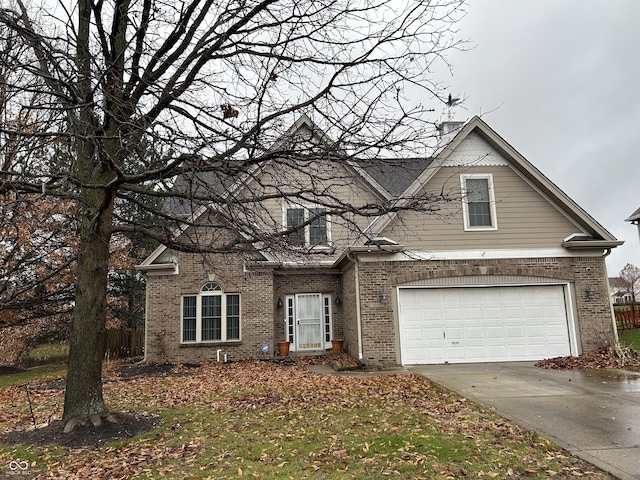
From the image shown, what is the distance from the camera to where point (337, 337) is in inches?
643

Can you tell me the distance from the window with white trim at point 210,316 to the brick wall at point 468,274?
5002 mm

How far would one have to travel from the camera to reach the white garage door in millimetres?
13016

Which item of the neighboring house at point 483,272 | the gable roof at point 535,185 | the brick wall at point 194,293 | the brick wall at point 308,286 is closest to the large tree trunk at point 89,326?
the neighboring house at point 483,272

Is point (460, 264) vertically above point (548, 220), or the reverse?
point (548, 220)

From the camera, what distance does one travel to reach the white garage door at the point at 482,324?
13.0 m

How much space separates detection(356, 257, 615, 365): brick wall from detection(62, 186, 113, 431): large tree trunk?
735 centimetres

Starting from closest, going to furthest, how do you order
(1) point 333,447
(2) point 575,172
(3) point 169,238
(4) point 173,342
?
(1) point 333,447, (3) point 169,238, (4) point 173,342, (2) point 575,172

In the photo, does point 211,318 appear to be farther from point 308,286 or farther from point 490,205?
point 490,205

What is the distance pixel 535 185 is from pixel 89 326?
12428 millimetres

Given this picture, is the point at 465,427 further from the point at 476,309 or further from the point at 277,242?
the point at 476,309

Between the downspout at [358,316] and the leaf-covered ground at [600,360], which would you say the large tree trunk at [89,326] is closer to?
the downspout at [358,316]

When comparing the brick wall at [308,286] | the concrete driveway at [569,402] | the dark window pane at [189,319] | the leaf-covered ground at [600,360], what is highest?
the brick wall at [308,286]

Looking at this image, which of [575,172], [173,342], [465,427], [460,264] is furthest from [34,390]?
[575,172]

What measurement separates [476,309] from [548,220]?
3.45m
